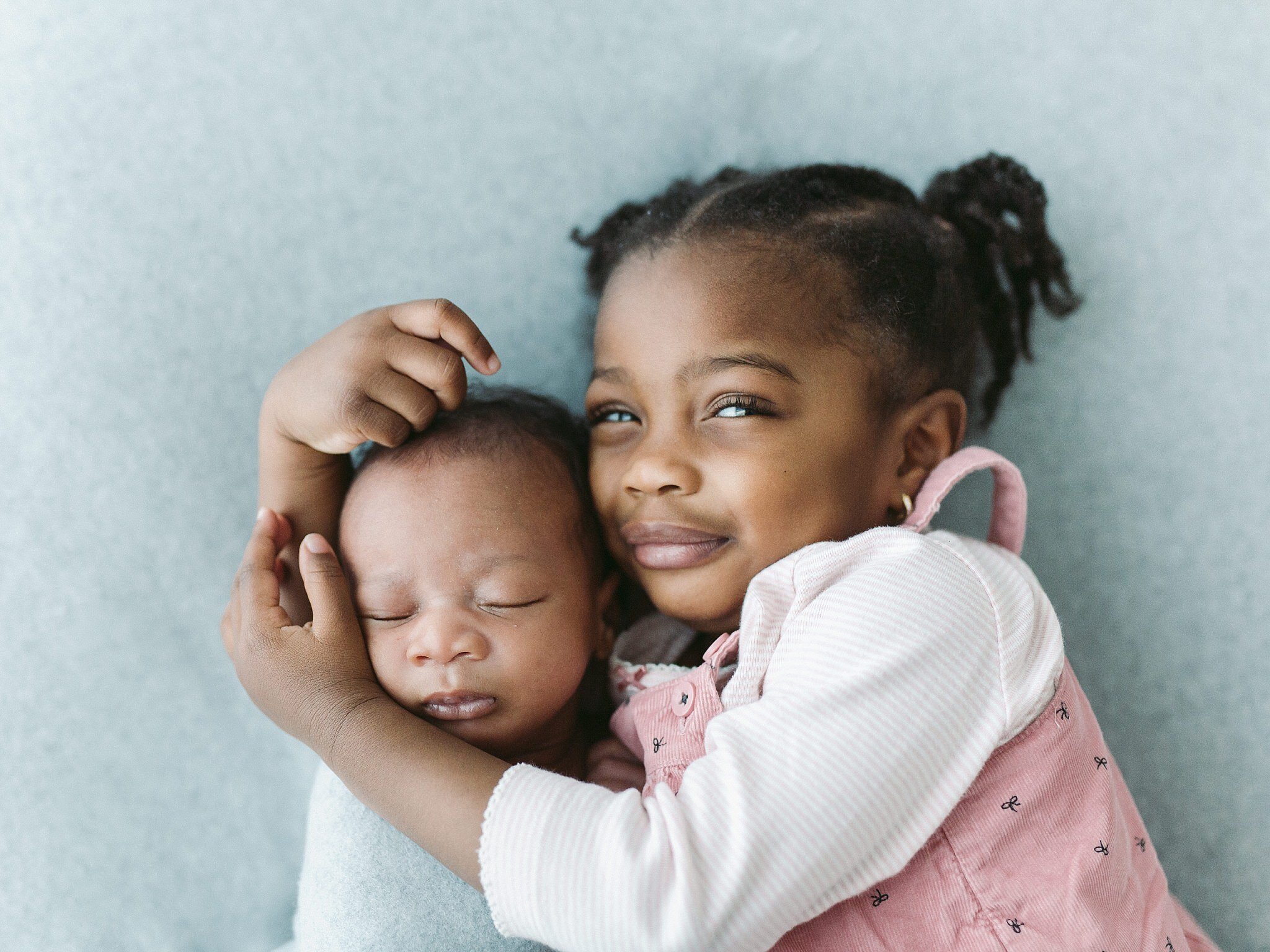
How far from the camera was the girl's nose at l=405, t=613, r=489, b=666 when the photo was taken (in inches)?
38.1

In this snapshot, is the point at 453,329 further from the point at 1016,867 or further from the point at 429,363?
the point at 1016,867

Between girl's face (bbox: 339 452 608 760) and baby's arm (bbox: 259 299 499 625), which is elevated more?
baby's arm (bbox: 259 299 499 625)

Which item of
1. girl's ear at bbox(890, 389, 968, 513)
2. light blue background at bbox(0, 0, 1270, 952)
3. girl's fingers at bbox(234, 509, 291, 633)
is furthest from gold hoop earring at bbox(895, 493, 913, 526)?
girl's fingers at bbox(234, 509, 291, 633)

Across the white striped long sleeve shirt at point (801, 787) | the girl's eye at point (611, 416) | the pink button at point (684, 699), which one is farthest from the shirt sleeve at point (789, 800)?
the girl's eye at point (611, 416)

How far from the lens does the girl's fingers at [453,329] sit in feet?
3.34

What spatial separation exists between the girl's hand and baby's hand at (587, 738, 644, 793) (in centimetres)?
26

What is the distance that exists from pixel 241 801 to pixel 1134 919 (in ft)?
3.37

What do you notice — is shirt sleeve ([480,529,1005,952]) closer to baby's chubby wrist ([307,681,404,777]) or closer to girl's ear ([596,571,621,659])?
baby's chubby wrist ([307,681,404,777])

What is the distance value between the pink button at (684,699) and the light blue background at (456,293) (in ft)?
1.59

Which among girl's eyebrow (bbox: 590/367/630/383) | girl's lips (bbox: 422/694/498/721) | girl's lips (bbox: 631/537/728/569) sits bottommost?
girl's lips (bbox: 422/694/498/721)

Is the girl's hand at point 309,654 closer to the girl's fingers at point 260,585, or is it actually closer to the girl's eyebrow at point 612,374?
the girl's fingers at point 260,585

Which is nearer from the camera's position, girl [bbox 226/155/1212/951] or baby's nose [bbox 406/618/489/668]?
girl [bbox 226/155/1212/951]

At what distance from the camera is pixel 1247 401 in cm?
127

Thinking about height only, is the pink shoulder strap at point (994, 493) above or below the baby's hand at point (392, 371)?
below
